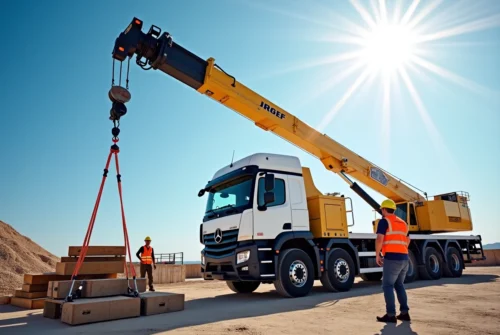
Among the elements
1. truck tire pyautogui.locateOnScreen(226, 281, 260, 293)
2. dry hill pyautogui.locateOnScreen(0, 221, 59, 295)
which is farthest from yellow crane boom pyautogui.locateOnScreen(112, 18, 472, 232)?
dry hill pyautogui.locateOnScreen(0, 221, 59, 295)

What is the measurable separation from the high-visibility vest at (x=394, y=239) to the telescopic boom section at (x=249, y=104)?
17.7ft

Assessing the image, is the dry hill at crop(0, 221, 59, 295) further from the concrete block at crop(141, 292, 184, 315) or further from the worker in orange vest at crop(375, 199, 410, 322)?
the worker in orange vest at crop(375, 199, 410, 322)

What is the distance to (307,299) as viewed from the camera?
7762mm

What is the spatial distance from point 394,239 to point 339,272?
4312 mm

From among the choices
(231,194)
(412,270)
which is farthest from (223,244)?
(412,270)

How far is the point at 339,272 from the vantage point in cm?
917

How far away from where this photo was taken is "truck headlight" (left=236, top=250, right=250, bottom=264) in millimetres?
7574

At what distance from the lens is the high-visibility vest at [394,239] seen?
17.0 ft

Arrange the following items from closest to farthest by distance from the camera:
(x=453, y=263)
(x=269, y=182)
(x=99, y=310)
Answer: (x=99, y=310) < (x=269, y=182) < (x=453, y=263)

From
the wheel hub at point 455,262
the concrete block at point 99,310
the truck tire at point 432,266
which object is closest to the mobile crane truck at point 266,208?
the truck tire at point 432,266

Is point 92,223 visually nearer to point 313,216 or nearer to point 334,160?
point 313,216

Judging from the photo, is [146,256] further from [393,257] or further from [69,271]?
[393,257]

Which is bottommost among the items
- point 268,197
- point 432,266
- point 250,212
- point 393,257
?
point 432,266

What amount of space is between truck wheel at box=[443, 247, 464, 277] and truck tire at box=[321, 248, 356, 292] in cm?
544
